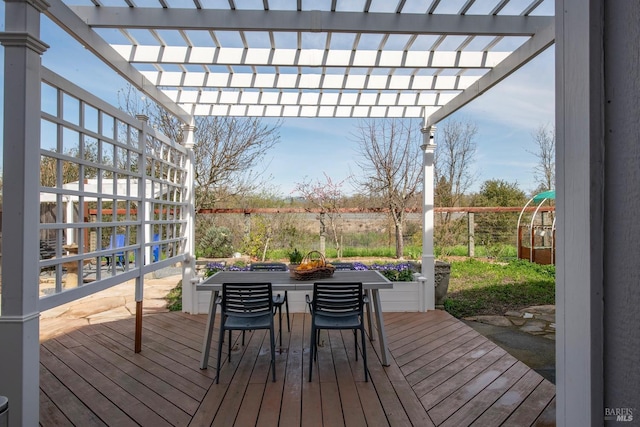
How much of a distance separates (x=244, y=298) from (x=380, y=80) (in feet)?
9.42

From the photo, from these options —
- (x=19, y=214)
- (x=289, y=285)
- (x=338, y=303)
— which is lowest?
(x=338, y=303)

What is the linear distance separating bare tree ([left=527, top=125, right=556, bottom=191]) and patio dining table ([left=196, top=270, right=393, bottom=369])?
811cm

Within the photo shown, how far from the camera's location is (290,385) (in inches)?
116

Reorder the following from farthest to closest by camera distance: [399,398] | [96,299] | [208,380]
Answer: [96,299], [208,380], [399,398]

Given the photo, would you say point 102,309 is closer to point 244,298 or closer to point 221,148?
point 244,298

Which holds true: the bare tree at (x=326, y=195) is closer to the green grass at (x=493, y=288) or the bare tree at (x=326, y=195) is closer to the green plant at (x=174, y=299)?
the green grass at (x=493, y=288)

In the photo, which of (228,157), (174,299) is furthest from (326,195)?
(174,299)

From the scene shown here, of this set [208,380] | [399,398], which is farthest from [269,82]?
[399,398]

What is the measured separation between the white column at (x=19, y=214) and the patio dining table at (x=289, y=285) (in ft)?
4.61

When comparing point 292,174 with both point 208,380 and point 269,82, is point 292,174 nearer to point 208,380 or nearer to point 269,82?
point 269,82

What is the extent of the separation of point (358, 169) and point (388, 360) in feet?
19.4

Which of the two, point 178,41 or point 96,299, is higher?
point 178,41

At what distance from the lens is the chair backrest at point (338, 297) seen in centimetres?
316

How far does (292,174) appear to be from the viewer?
9242mm
